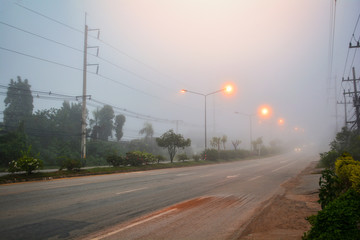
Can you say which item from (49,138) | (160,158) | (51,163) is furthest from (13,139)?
(160,158)

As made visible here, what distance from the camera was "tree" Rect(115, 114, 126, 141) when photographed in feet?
200

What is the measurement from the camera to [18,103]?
44.0 meters

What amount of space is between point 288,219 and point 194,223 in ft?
8.36

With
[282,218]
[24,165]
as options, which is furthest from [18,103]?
[282,218]

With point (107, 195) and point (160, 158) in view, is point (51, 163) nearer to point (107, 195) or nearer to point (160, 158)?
point (160, 158)

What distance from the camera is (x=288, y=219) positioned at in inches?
254

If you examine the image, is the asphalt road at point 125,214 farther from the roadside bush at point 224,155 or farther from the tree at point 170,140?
the roadside bush at point 224,155

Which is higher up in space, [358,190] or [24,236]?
[358,190]

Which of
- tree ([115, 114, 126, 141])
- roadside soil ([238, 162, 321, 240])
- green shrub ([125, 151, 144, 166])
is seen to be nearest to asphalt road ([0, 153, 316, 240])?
roadside soil ([238, 162, 321, 240])

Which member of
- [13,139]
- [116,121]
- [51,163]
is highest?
[116,121]

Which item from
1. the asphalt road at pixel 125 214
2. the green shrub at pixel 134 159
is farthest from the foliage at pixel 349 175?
the green shrub at pixel 134 159

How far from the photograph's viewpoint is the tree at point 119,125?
60.9 meters

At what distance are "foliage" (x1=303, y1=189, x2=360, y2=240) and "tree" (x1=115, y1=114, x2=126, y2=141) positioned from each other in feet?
194

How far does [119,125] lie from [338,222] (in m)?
60.5
